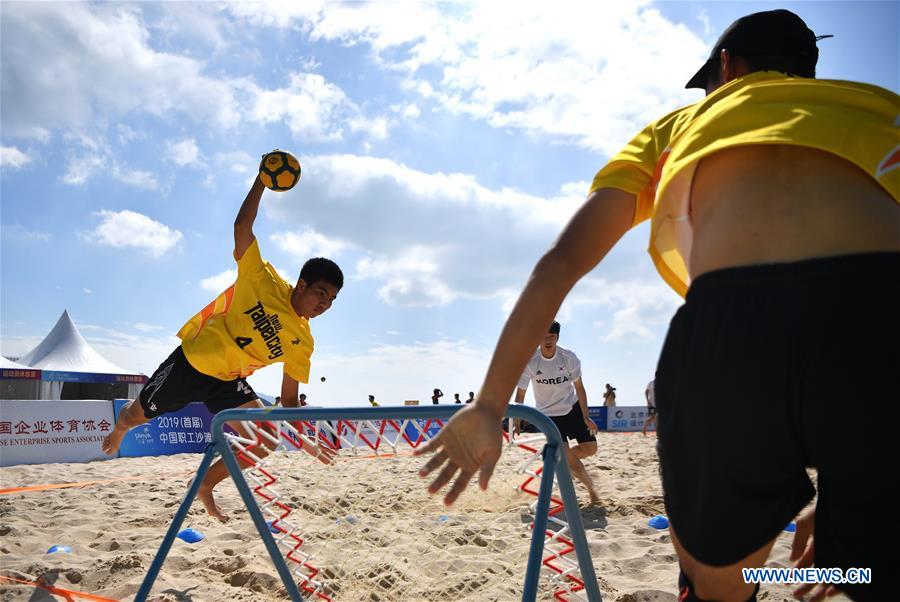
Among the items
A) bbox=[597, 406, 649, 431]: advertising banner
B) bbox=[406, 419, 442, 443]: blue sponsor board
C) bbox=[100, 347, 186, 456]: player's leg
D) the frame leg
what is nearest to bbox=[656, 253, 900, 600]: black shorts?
bbox=[406, 419, 442, 443]: blue sponsor board

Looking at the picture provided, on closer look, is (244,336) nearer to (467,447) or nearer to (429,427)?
(429,427)

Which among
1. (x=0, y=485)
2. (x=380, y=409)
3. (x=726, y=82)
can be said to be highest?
(x=726, y=82)

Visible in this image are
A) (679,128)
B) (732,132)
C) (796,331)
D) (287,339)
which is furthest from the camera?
(287,339)

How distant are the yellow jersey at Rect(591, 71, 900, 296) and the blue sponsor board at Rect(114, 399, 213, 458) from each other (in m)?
11.3

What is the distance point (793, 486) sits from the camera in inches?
40.4

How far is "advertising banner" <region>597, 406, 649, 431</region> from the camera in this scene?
2258 centimetres

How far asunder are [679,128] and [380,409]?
45.7 inches

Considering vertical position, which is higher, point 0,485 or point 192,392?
point 192,392

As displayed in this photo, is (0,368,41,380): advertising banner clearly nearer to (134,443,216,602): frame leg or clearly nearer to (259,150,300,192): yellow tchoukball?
(259,150,300,192): yellow tchoukball

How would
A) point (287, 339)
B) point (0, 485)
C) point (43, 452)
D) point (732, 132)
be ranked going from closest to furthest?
1. point (732, 132)
2. point (287, 339)
3. point (0, 485)
4. point (43, 452)

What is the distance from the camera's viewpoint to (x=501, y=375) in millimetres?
1182

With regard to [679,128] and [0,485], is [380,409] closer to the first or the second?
[679,128]

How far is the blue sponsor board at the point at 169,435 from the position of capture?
35.4ft

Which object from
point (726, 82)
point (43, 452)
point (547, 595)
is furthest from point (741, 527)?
point (43, 452)
